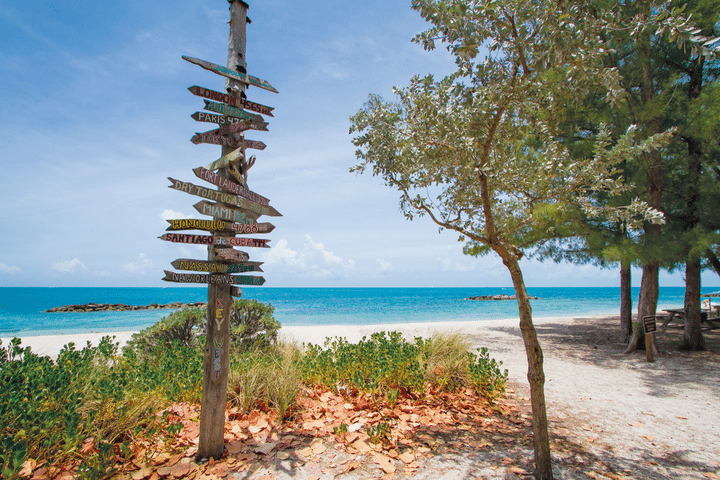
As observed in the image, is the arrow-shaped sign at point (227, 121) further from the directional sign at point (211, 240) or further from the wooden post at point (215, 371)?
the directional sign at point (211, 240)

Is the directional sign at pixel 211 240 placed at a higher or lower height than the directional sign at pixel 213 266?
higher

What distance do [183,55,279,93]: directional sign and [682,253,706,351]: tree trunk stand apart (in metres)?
11.1

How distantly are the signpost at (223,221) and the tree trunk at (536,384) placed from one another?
258 centimetres

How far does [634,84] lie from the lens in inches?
364

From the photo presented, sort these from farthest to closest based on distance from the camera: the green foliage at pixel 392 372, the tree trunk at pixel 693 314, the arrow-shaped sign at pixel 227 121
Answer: the tree trunk at pixel 693 314, the green foliage at pixel 392 372, the arrow-shaped sign at pixel 227 121

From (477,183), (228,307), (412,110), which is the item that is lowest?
(228,307)

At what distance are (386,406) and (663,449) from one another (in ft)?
9.65

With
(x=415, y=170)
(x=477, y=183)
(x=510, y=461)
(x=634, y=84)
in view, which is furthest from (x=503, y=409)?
(x=634, y=84)

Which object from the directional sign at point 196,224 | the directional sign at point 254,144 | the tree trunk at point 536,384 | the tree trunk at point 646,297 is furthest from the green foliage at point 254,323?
the tree trunk at point 646,297

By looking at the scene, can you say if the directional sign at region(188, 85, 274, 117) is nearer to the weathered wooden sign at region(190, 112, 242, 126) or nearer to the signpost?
the signpost

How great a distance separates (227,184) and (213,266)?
82 cm

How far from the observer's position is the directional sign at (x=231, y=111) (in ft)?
11.9

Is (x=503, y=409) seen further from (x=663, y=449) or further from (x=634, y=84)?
(x=634, y=84)

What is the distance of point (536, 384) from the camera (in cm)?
323
